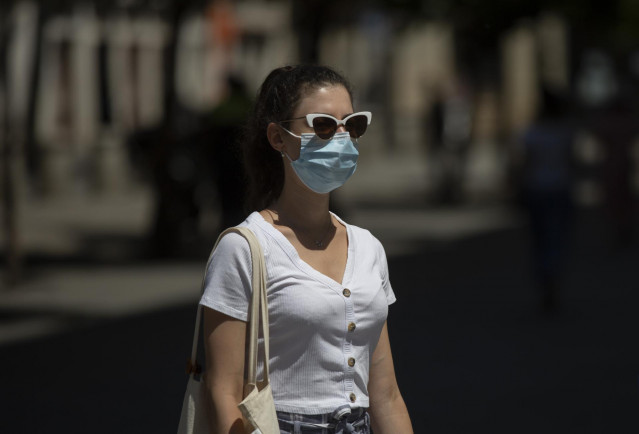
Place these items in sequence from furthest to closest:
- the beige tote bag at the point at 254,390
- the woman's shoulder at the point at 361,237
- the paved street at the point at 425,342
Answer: the paved street at the point at 425,342 → the woman's shoulder at the point at 361,237 → the beige tote bag at the point at 254,390

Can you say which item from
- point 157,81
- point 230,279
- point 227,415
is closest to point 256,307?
point 230,279

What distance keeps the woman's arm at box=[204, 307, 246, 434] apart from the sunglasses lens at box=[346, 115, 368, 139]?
59cm

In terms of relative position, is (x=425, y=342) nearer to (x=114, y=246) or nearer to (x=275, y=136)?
(x=275, y=136)

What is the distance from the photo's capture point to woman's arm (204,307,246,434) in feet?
10.2

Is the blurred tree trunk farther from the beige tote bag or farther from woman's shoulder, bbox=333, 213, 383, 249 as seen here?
the beige tote bag

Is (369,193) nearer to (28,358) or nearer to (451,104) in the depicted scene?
(451,104)

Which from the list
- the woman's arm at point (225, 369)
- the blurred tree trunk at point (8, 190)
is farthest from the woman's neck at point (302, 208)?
the blurred tree trunk at point (8, 190)

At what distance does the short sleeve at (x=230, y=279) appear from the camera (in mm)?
3139

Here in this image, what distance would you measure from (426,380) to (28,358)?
269cm

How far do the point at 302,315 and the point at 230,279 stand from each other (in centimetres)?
20

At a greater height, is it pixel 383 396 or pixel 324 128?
pixel 324 128

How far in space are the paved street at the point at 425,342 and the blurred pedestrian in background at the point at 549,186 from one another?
368 mm

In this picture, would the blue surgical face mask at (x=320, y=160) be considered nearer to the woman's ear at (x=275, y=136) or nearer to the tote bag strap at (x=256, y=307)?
the woman's ear at (x=275, y=136)

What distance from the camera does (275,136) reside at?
343 cm
